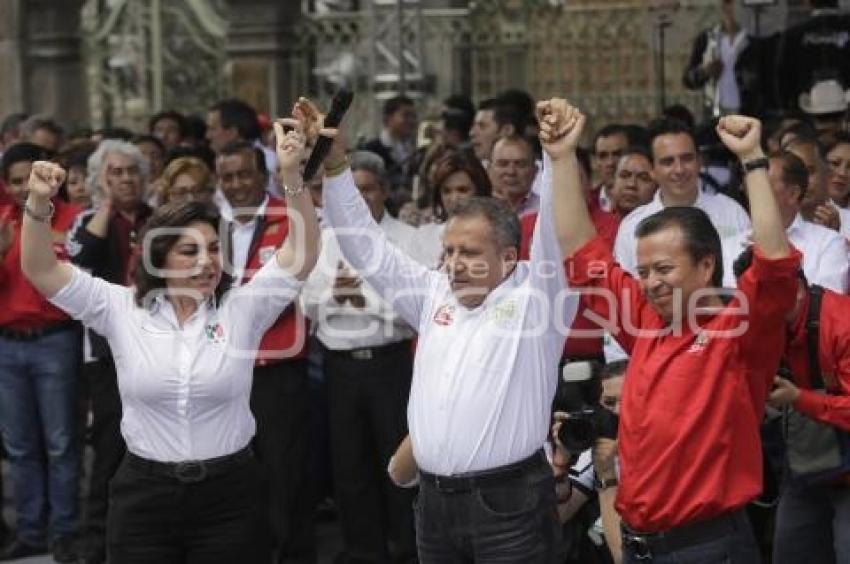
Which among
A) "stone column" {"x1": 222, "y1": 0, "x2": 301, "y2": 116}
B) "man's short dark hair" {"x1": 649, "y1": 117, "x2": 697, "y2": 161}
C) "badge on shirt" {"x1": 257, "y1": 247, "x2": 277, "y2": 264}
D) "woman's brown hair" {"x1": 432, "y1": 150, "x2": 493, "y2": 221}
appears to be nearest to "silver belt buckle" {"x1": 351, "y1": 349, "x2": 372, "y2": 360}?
"badge on shirt" {"x1": 257, "y1": 247, "x2": 277, "y2": 264}

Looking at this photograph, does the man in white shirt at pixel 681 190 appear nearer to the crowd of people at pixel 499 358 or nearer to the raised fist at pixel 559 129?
the crowd of people at pixel 499 358

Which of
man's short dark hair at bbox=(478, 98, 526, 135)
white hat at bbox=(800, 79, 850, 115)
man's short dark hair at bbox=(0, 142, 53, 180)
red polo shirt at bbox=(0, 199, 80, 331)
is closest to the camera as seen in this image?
red polo shirt at bbox=(0, 199, 80, 331)

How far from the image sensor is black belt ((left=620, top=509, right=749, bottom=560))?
607 centimetres

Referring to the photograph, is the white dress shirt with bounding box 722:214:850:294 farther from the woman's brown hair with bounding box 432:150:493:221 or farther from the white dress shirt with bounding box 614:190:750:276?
the woman's brown hair with bounding box 432:150:493:221

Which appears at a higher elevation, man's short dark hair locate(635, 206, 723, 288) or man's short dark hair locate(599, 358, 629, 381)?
man's short dark hair locate(635, 206, 723, 288)

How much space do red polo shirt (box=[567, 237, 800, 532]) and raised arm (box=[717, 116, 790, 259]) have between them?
0.17 m

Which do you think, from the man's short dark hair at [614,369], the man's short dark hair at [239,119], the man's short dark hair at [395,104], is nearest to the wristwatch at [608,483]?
the man's short dark hair at [614,369]

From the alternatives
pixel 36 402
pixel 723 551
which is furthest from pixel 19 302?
pixel 723 551

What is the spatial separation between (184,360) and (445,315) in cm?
96

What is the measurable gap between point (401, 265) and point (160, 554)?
133 centimetres

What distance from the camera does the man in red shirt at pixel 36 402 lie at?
10.1 metres

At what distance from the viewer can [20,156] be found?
418 inches

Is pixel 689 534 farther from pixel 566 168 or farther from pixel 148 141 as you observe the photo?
pixel 148 141

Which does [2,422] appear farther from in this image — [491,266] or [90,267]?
[491,266]
